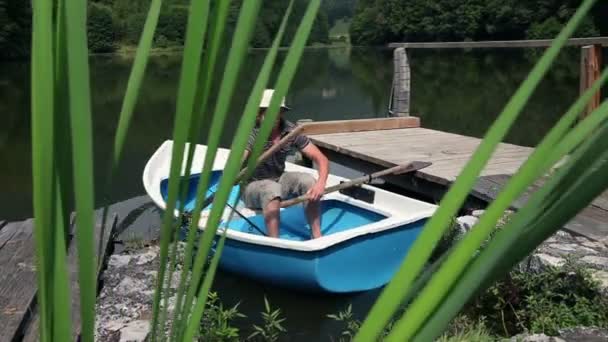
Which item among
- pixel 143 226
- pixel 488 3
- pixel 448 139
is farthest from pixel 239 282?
pixel 488 3

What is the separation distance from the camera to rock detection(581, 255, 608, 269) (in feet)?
11.1

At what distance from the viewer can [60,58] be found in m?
0.40

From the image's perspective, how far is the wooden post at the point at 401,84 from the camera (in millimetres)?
10000

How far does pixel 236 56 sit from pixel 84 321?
0.67ft

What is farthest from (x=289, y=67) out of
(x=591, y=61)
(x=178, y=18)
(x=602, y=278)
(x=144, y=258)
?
(x=591, y=61)

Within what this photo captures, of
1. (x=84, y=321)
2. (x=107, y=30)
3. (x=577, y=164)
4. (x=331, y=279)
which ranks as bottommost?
(x=107, y=30)

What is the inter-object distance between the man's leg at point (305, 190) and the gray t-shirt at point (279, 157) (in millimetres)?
90

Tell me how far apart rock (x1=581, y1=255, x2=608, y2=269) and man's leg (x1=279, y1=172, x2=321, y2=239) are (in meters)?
2.05

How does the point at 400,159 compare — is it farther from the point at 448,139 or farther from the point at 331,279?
the point at 331,279

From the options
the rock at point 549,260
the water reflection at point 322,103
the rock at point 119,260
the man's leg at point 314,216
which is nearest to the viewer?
the rock at point 549,260

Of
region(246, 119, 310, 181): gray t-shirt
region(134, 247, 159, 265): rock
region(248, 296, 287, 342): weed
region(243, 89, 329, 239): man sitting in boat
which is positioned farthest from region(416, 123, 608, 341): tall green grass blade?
region(246, 119, 310, 181): gray t-shirt

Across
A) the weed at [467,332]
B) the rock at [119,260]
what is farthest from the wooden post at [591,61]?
the rock at [119,260]

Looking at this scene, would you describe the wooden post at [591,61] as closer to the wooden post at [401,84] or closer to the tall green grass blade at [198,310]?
the wooden post at [401,84]

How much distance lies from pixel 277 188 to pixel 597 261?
94.4 inches
